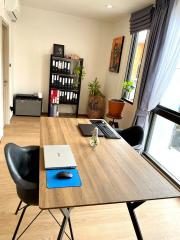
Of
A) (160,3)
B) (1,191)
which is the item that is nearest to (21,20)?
(160,3)

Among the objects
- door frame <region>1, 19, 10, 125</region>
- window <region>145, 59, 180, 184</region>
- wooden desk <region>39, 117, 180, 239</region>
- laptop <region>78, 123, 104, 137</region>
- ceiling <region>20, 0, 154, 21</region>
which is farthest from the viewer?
door frame <region>1, 19, 10, 125</region>

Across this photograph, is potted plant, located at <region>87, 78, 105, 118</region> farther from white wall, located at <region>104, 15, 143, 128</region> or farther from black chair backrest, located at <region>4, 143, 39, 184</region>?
black chair backrest, located at <region>4, 143, 39, 184</region>

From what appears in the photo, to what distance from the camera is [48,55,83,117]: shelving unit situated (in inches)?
184

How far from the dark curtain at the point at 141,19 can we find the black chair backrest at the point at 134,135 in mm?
1820

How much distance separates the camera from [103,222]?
189cm

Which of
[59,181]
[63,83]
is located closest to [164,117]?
[59,181]

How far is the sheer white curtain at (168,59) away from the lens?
100 inches

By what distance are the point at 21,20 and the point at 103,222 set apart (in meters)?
4.47

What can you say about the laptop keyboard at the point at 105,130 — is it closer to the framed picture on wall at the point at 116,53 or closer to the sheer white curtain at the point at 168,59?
the sheer white curtain at the point at 168,59

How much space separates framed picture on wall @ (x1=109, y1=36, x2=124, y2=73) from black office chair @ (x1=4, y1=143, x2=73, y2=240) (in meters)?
3.27

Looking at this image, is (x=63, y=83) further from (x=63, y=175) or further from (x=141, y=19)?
(x=63, y=175)

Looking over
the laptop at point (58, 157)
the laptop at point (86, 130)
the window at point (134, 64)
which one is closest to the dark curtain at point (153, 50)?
the window at point (134, 64)

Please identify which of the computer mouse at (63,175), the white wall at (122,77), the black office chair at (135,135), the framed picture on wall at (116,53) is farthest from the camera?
the framed picture on wall at (116,53)

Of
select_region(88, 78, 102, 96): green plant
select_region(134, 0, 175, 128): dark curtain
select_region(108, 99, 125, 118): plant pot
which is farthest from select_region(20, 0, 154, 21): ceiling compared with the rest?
select_region(108, 99, 125, 118): plant pot
